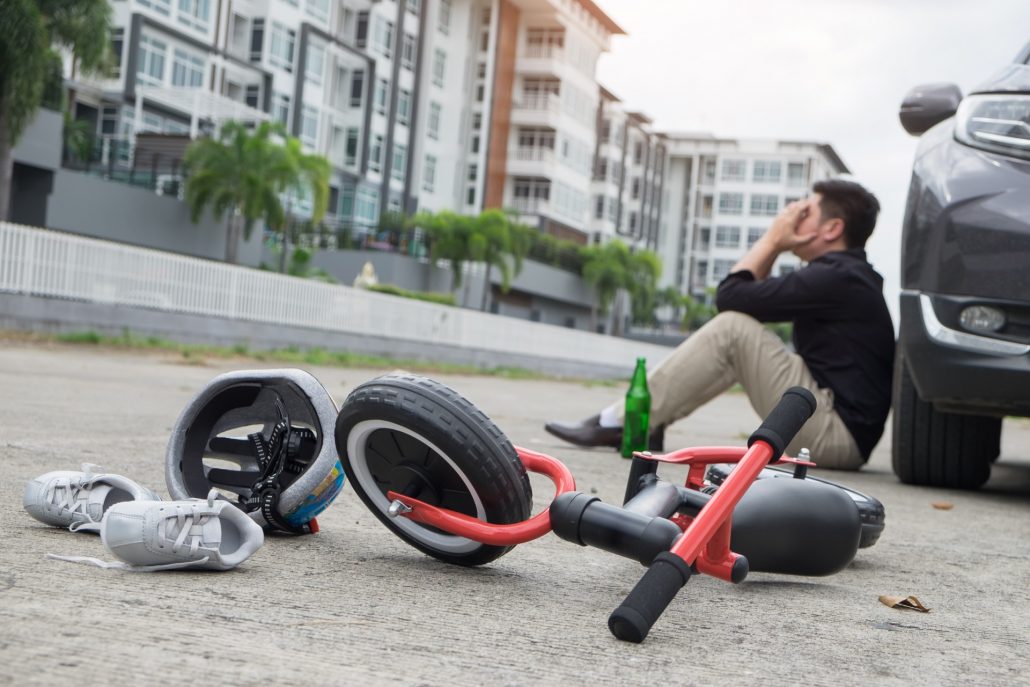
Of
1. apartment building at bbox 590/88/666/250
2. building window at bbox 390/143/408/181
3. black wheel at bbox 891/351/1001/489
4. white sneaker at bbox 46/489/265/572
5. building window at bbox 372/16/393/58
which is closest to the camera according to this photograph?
white sneaker at bbox 46/489/265/572

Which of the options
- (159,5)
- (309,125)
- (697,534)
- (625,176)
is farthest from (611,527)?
(625,176)

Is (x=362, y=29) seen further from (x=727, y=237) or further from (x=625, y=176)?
(x=727, y=237)

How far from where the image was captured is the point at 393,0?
2053 inches

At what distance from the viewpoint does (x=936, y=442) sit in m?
4.42

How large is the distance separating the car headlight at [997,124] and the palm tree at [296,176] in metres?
28.7

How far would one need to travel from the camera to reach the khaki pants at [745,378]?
4.59 meters

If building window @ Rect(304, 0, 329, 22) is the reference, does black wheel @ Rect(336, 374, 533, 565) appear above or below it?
below

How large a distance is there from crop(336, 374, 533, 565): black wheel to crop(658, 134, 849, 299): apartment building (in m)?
102

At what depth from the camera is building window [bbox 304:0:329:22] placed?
47.2 m

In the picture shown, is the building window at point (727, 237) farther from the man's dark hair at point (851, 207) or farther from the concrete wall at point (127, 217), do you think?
the man's dark hair at point (851, 207)

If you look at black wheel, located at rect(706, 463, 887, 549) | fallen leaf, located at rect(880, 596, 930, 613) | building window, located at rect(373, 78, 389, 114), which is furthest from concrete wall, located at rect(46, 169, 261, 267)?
fallen leaf, located at rect(880, 596, 930, 613)

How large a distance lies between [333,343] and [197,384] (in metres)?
11.7

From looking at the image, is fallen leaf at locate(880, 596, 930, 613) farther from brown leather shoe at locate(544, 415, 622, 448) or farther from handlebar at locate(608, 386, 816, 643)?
brown leather shoe at locate(544, 415, 622, 448)

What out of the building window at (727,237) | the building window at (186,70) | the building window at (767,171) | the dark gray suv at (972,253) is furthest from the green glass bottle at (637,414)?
the building window at (767,171)
